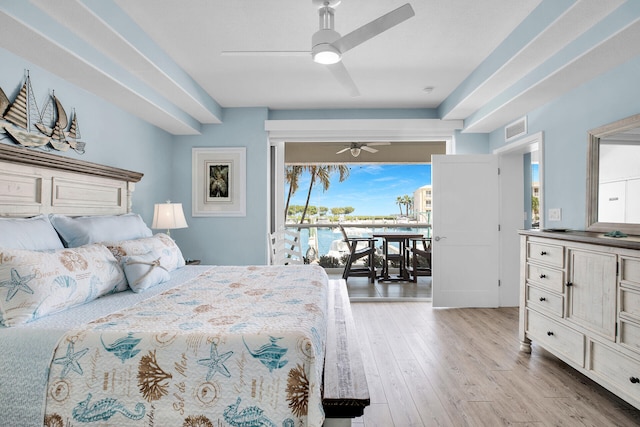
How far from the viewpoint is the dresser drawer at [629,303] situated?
74.8 inches

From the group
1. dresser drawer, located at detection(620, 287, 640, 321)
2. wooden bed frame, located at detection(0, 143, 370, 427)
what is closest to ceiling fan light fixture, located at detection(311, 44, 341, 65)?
wooden bed frame, located at detection(0, 143, 370, 427)

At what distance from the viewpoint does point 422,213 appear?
835 cm

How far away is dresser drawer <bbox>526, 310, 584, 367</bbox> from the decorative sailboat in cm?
391

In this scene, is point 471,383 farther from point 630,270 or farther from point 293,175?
point 293,175

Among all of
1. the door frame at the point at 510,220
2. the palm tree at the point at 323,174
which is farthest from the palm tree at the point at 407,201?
the door frame at the point at 510,220

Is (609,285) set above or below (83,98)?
below

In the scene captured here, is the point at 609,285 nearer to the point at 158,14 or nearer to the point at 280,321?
the point at 280,321

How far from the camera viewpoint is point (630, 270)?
1943 millimetres

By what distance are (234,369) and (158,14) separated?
7.94 feet

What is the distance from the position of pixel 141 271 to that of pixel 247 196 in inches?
98.1

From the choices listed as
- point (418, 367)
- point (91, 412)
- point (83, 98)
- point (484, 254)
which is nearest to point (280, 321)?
point (91, 412)

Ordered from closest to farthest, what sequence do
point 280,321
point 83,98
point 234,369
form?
point 234,369 → point 280,321 → point 83,98

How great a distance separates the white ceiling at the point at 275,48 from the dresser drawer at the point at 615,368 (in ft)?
6.07

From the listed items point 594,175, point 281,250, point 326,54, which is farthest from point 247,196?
point 594,175
